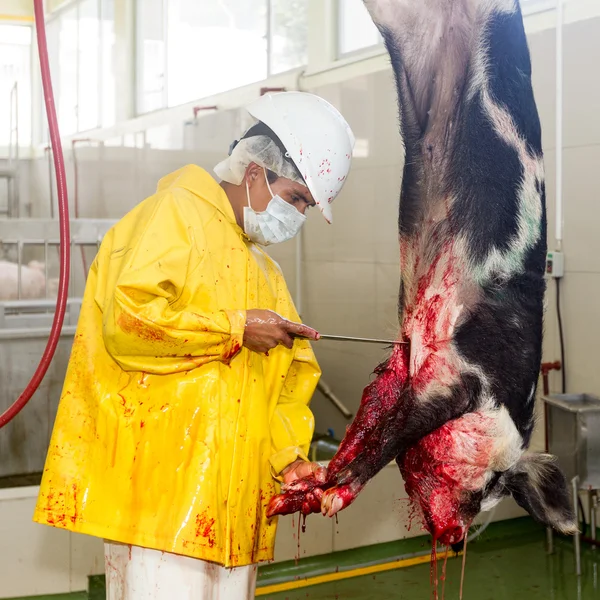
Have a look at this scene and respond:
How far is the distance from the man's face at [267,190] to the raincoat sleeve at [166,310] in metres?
0.17

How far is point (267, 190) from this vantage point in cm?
172

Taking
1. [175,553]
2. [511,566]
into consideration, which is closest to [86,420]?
[175,553]

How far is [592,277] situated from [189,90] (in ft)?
13.8

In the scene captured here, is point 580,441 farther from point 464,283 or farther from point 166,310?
point 166,310

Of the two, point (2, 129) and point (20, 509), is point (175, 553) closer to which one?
point (20, 509)

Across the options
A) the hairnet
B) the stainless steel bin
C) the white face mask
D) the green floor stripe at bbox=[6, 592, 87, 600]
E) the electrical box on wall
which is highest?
the hairnet

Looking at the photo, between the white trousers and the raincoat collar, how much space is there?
2.21ft

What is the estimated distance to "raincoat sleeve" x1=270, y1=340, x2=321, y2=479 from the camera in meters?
1.79

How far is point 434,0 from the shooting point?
5.11 feet

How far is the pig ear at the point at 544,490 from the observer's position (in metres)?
1.59

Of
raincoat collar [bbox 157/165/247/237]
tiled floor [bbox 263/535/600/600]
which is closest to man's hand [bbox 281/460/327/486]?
raincoat collar [bbox 157/165/247/237]

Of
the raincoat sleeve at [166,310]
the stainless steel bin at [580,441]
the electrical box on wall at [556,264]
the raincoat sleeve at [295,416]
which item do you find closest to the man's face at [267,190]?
the raincoat sleeve at [166,310]

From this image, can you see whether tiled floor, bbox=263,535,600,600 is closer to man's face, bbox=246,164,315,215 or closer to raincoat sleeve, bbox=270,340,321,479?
raincoat sleeve, bbox=270,340,321,479

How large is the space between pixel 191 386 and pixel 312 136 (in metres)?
0.55
